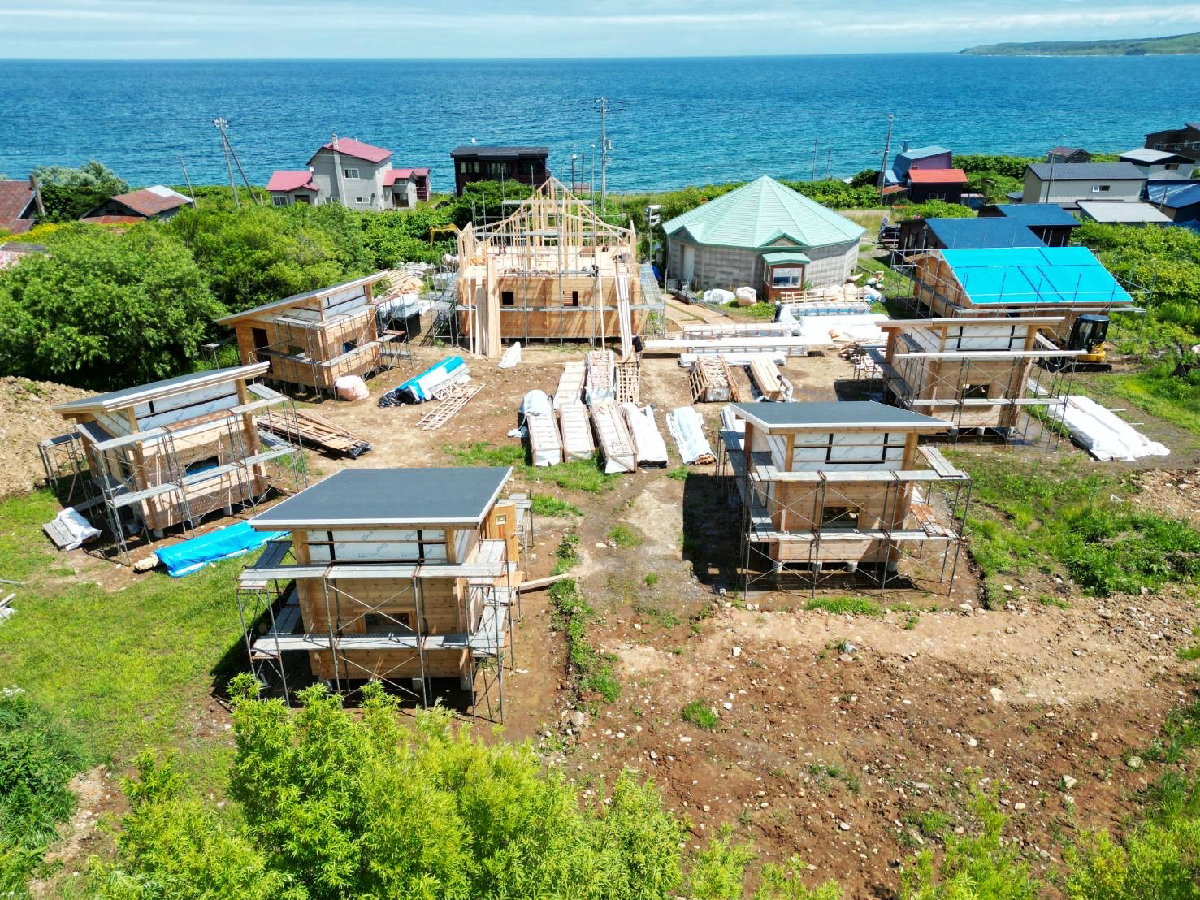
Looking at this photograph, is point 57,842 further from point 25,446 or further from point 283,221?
point 283,221

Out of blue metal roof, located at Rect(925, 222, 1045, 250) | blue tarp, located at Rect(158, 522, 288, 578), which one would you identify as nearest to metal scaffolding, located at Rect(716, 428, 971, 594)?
blue tarp, located at Rect(158, 522, 288, 578)

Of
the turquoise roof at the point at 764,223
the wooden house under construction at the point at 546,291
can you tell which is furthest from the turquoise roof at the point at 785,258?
the wooden house under construction at the point at 546,291

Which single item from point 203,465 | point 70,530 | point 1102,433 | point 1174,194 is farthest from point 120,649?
point 1174,194

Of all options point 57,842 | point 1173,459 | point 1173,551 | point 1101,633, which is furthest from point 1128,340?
point 57,842

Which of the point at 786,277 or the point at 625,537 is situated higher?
the point at 786,277

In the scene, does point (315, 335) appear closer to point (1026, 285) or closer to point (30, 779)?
point (30, 779)

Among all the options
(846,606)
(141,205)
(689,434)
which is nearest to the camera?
(846,606)

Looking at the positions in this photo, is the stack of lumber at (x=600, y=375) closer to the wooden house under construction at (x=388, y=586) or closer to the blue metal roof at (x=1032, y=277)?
the wooden house under construction at (x=388, y=586)
